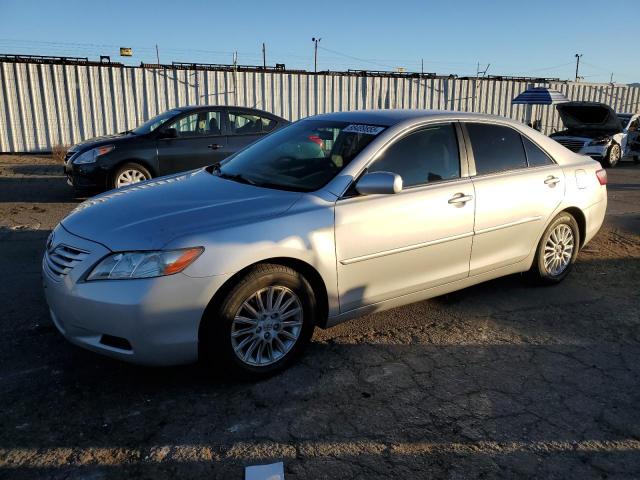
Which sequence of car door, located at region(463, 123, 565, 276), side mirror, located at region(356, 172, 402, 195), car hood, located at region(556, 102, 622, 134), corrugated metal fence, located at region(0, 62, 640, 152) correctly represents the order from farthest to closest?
corrugated metal fence, located at region(0, 62, 640, 152) < car hood, located at region(556, 102, 622, 134) < car door, located at region(463, 123, 565, 276) < side mirror, located at region(356, 172, 402, 195)

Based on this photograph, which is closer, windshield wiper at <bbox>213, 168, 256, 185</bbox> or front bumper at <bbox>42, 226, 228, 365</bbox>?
front bumper at <bbox>42, 226, 228, 365</bbox>

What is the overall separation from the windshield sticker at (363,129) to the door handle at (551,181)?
5.57 feet

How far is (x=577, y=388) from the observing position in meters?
3.19

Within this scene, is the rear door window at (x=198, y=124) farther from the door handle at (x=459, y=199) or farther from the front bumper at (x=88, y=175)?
the door handle at (x=459, y=199)

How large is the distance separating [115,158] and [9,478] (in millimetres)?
6558

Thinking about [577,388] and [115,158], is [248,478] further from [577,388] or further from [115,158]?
[115,158]

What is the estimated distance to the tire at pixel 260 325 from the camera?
297 cm

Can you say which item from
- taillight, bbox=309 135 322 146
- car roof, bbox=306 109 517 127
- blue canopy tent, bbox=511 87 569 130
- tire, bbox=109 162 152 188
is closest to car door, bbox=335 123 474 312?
car roof, bbox=306 109 517 127

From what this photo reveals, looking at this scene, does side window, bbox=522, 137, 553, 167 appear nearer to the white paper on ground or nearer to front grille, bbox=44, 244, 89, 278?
the white paper on ground

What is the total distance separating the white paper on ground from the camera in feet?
7.85

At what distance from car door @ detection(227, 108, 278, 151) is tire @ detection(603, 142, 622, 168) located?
10313mm

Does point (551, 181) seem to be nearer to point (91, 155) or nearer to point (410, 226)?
point (410, 226)

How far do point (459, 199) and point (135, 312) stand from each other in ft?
7.82

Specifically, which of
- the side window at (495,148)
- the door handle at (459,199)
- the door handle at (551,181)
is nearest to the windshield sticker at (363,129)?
the door handle at (459,199)
